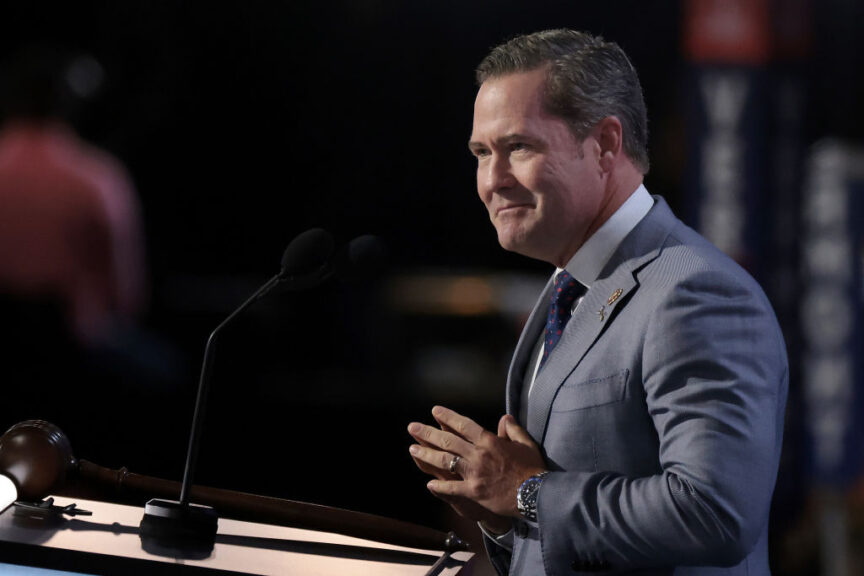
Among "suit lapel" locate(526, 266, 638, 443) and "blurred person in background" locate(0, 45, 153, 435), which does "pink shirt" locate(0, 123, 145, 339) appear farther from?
"suit lapel" locate(526, 266, 638, 443)

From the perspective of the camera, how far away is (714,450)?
1.07 m

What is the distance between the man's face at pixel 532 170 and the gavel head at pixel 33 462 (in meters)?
0.68

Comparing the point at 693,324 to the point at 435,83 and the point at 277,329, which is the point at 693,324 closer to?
the point at 277,329

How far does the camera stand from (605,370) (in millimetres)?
1207

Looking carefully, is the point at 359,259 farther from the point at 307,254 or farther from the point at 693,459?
the point at 693,459

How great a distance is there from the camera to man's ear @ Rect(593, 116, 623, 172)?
4.48 feet

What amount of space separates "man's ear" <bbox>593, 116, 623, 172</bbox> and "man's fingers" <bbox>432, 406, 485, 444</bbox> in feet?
1.33

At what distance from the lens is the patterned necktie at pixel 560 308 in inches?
54.1

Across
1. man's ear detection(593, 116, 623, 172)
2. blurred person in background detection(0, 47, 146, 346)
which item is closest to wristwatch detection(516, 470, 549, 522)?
man's ear detection(593, 116, 623, 172)

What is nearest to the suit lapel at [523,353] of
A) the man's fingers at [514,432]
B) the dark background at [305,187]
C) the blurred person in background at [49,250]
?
the man's fingers at [514,432]

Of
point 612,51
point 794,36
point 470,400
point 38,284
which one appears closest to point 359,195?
point 470,400

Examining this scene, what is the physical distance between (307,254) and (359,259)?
76mm

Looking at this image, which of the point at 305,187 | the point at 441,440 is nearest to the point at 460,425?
the point at 441,440

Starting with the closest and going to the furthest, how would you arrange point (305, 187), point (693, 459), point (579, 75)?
point (693, 459), point (579, 75), point (305, 187)
